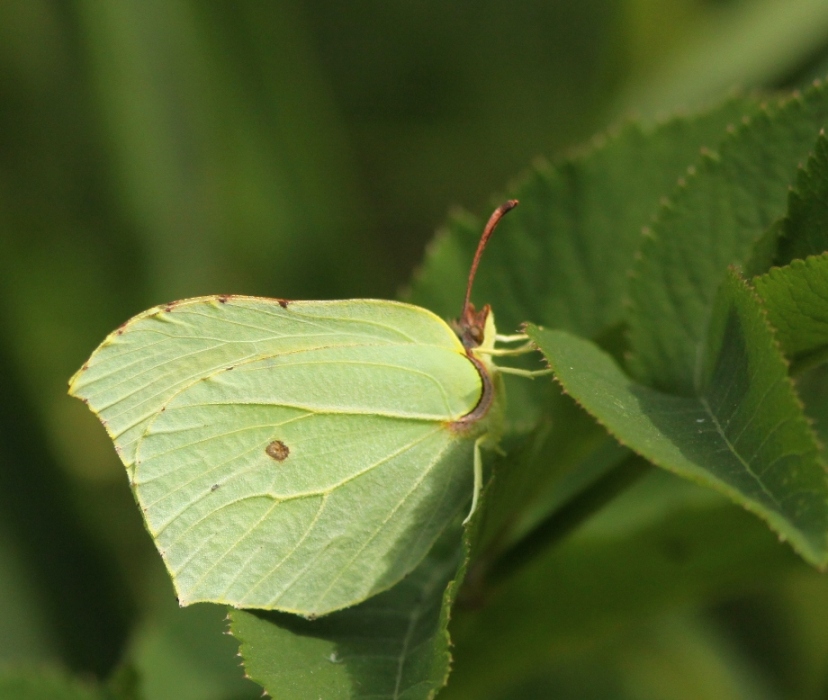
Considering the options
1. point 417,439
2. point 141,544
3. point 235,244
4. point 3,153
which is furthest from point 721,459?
point 3,153

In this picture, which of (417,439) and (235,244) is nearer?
(417,439)

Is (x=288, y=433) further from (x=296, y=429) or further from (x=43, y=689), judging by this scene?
(x=43, y=689)

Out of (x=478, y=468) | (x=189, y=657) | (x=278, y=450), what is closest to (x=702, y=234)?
(x=478, y=468)

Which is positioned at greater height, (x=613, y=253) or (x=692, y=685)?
(x=613, y=253)

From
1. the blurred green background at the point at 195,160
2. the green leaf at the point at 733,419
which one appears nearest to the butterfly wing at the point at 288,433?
the green leaf at the point at 733,419

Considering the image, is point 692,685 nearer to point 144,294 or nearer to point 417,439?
point 417,439

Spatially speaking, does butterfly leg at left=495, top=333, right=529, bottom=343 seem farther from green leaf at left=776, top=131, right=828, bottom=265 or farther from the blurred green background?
the blurred green background

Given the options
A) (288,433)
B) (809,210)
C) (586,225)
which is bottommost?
(288,433)
